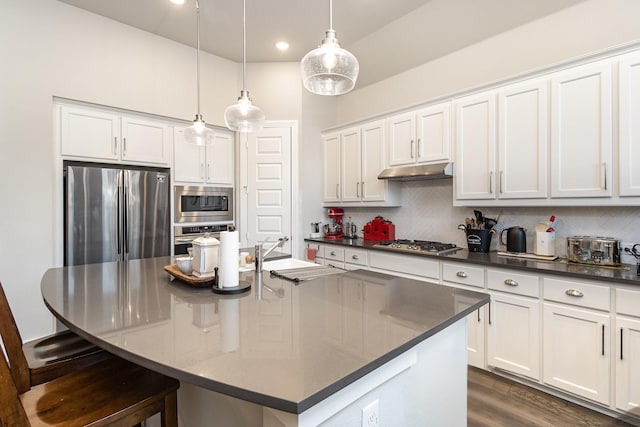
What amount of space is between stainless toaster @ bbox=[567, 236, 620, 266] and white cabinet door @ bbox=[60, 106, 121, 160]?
4194 mm

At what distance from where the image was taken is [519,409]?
210cm

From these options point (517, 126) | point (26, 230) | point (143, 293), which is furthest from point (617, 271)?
point (26, 230)

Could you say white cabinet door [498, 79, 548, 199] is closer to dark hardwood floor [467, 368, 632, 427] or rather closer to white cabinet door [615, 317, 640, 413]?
white cabinet door [615, 317, 640, 413]

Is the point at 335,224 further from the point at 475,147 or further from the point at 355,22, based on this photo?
the point at 355,22

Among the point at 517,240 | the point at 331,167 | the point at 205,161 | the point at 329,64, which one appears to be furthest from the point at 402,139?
the point at 205,161

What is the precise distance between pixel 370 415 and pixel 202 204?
3534mm

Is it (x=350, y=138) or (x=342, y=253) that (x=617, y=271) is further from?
(x=350, y=138)

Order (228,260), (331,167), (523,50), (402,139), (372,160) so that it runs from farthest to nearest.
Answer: (331,167) < (372,160) < (402,139) < (523,50) < (228,260)

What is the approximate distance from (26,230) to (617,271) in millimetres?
4565

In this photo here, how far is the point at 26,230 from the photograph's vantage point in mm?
2844

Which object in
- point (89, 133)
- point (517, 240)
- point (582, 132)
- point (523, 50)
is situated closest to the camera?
point (582, 132)

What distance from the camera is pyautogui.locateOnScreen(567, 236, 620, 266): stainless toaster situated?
7.39 ft

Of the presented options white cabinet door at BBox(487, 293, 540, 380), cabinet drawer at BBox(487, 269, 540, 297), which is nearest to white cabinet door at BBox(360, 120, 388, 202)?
cabinet drawer at BBox(487, 269, 540, 297)

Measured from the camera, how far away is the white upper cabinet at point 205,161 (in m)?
3.83
